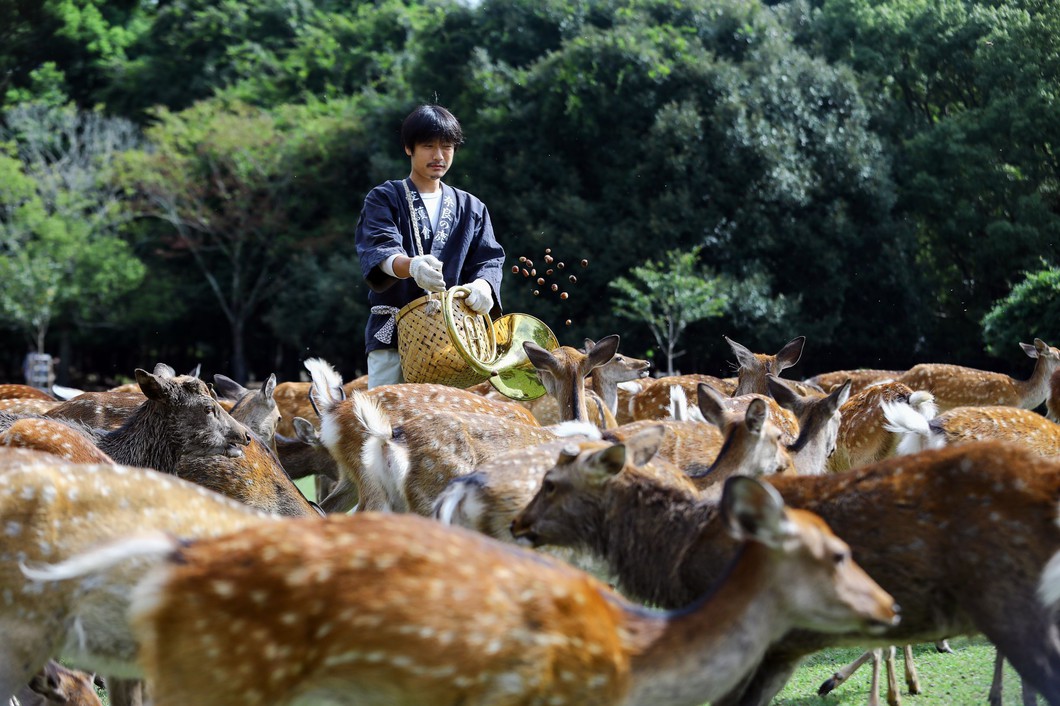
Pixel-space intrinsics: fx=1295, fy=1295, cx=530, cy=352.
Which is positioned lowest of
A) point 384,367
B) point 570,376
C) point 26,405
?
point 26,405

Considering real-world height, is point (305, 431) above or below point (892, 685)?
below

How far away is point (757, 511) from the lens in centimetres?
309

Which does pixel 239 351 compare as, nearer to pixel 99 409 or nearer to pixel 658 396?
pixel 658 396

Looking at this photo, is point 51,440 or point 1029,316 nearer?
point 51,440

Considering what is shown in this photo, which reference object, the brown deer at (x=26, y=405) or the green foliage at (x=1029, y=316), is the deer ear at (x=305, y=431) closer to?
the brown deer at (x=26, y=405)

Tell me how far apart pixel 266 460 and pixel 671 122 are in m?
17.5

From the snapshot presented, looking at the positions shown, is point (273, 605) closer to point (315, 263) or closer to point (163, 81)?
point (315, 263)

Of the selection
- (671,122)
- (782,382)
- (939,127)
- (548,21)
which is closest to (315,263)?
(548,21)

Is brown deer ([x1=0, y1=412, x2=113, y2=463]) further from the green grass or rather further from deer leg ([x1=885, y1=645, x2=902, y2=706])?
deer leg ([x1=885, y1=645, x2=902, y2=706])

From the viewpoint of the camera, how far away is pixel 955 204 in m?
21.5

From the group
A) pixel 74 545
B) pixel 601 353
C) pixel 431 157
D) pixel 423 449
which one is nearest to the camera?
pixel 74 545

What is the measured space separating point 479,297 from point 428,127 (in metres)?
0.83

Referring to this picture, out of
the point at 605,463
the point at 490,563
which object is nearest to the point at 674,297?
the point at 605,463

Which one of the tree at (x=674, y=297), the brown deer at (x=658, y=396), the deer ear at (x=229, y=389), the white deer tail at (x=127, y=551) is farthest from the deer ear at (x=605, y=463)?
the tree at (x=674, y=297)
